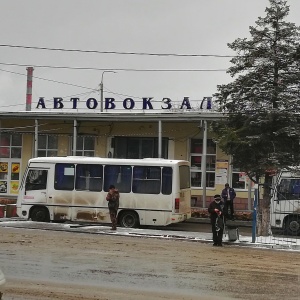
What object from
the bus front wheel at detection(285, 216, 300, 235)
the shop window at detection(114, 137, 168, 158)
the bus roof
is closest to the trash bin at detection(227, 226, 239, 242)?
the bus front wheel at detection(285, 216, 300, 235)

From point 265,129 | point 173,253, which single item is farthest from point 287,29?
point 173,253

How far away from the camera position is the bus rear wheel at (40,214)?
2623cm

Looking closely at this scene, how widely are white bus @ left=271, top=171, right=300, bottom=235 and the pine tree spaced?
197 cm

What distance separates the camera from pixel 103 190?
2556cm

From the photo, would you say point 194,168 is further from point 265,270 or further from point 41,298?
point 41,298

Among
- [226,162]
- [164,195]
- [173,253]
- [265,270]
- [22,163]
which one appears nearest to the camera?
[265,270]

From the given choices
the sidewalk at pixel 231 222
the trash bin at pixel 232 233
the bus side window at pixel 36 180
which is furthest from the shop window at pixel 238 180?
the trash bin at pixel 232 233

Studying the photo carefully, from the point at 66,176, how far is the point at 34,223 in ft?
7.45

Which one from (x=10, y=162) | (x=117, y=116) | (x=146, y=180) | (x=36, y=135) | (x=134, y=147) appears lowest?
(x=146, y=180)

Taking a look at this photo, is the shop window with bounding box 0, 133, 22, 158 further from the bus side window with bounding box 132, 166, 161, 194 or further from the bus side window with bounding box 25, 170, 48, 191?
the bus side window with bounding box 132, 166, 161, 194

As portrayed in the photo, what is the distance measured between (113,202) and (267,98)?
A: 22.1 feet

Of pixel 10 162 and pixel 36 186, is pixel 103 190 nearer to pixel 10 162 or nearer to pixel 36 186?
pixel 36 186

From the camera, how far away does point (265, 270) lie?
14.8 metres

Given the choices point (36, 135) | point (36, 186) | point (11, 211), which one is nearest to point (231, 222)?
point (36, 186)
